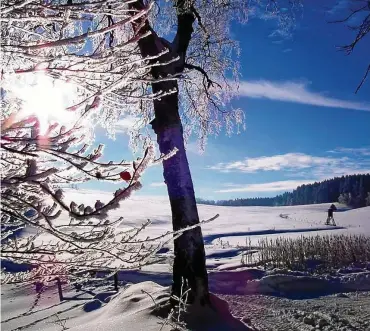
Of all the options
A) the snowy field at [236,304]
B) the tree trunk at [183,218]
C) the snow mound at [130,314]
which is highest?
the tree trunk at [183,218]

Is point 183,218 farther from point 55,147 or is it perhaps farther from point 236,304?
point 55,147

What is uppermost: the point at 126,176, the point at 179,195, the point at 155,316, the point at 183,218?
the point at 179,195

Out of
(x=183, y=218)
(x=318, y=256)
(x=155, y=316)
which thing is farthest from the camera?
(x=318, y=256)

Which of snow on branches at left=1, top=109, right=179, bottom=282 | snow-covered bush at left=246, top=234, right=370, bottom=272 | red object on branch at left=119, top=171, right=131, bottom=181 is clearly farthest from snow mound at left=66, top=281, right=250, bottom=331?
snow-covered bush at left=246, top=234, right=370, bottom=272

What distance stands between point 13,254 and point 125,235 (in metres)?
0.57

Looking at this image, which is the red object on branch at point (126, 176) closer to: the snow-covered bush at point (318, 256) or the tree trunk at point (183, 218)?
the tree trunk at point (183, 218)

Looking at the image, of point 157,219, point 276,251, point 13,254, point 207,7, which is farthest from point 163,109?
point 157,219

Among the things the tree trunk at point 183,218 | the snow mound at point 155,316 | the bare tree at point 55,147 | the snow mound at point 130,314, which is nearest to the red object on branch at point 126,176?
the bare tree at point 55,147

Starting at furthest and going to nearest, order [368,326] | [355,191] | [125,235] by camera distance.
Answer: [355,191] → [368,326] → [125,235]

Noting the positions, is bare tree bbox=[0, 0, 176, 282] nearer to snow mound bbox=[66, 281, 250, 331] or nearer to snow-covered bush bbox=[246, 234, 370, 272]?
snow mound bbox=[66, 281, 250, 331]

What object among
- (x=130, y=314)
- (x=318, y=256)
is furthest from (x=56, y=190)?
(x=318, y=256)

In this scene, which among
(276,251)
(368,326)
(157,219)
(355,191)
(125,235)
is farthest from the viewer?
(355,191)

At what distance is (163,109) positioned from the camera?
6.42 meters

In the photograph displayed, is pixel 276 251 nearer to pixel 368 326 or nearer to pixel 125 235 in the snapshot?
pixel 368 326
